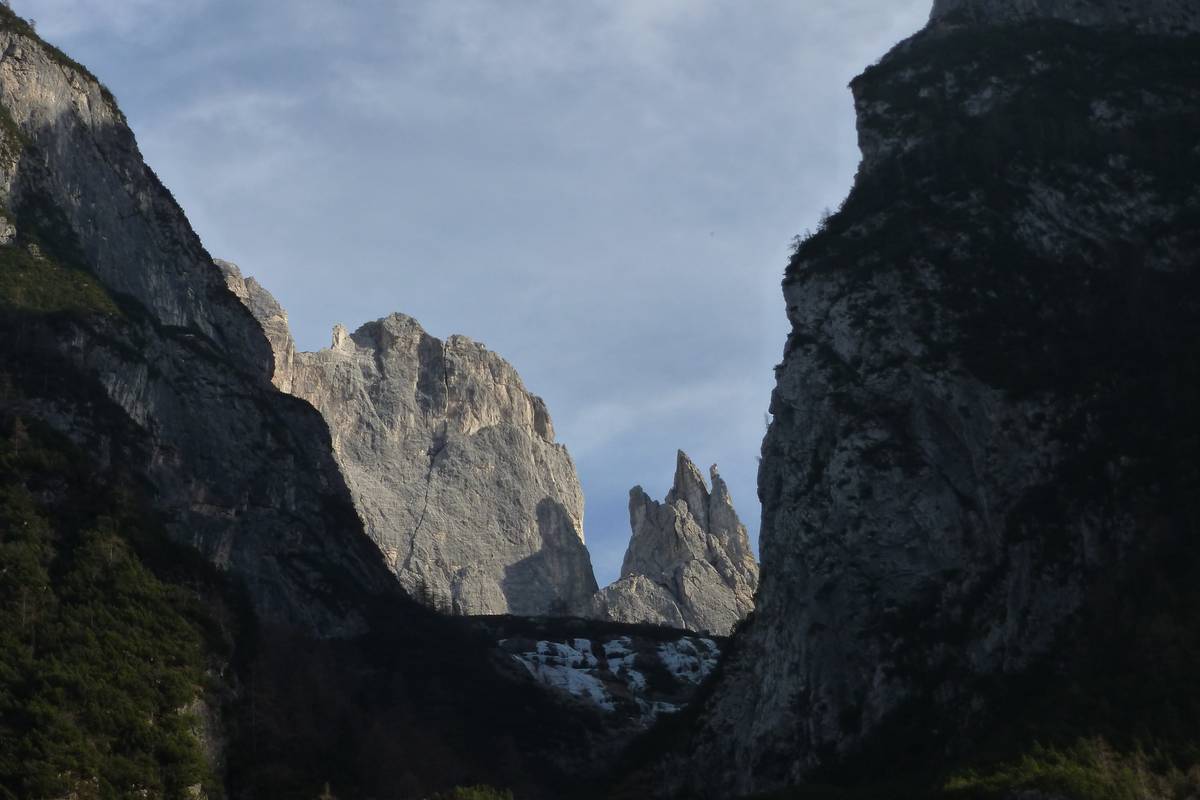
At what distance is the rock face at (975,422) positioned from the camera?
61.8 meters

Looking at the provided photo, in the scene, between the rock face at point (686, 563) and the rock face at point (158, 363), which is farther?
the rock face at point (686, 563)

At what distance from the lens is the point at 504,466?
194625 mm

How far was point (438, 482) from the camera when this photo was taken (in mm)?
189250

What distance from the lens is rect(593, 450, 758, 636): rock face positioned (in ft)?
566

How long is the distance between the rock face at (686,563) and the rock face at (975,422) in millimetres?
86313

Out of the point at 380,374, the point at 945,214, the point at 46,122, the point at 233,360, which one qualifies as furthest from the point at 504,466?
the point at 945,214

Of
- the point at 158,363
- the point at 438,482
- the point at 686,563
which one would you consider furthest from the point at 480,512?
the point at 158,363

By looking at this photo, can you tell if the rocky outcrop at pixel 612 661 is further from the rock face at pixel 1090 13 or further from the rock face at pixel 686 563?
the rock face at pixel 1090 13

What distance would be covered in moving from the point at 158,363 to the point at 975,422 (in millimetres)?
55173

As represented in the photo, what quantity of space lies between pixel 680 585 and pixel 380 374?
172 feet

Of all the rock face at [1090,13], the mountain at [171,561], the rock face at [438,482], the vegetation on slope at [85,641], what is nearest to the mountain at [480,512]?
the rock face at [438,482]

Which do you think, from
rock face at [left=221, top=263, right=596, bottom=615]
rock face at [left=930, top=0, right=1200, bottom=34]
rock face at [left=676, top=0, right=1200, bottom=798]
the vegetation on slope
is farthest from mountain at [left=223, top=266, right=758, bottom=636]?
the vegetation on slope

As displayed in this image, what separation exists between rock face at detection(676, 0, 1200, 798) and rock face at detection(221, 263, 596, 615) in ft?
317

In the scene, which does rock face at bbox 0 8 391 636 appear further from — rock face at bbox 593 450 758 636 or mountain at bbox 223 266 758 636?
mountain at bbox 223 266 758 636
